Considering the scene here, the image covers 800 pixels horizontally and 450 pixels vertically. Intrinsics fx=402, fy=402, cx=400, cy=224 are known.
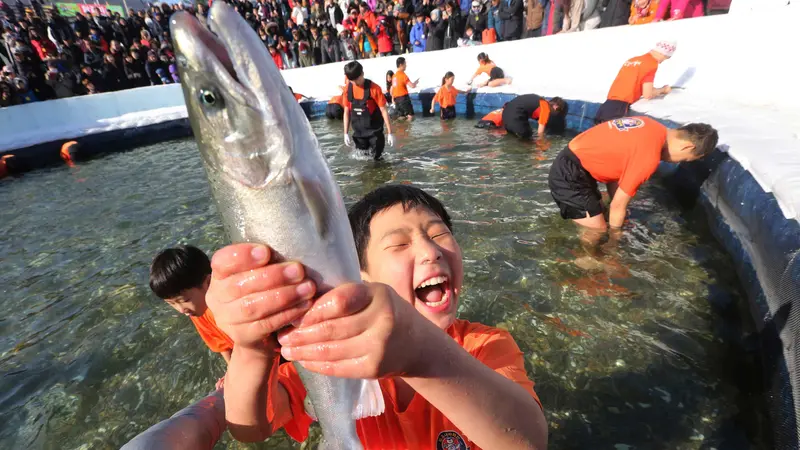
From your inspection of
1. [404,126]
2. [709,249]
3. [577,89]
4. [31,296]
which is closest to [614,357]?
[709,249]

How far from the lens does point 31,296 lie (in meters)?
4.56

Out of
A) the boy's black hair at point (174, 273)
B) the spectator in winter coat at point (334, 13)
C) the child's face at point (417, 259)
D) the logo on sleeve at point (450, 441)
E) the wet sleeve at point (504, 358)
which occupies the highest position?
the spectator in winter coat at point (334, 13)

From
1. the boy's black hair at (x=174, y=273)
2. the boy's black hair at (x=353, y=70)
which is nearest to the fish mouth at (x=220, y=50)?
the boy's black hair at (x=174, y=273)

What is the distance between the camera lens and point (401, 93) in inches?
475

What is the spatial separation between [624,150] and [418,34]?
13.5 meters

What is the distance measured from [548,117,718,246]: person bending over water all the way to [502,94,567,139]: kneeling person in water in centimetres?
387

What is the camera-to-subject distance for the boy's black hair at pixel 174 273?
99.9 inches

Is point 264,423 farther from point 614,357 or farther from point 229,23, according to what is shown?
point 614,357

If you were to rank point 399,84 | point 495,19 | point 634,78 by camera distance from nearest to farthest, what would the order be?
1. point 634,78
2. point 399,84
3. point 495,19

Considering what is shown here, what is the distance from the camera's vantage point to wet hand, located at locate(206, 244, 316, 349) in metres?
0.99

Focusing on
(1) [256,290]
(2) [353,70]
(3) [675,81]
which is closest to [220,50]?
(1) [256,290]

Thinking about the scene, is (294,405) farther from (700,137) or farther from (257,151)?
(700,137)

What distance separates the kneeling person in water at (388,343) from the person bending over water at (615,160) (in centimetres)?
314

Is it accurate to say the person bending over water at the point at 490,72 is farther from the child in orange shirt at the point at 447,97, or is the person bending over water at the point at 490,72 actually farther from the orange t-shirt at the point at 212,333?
the orange t-shirt at the point at 212,333
